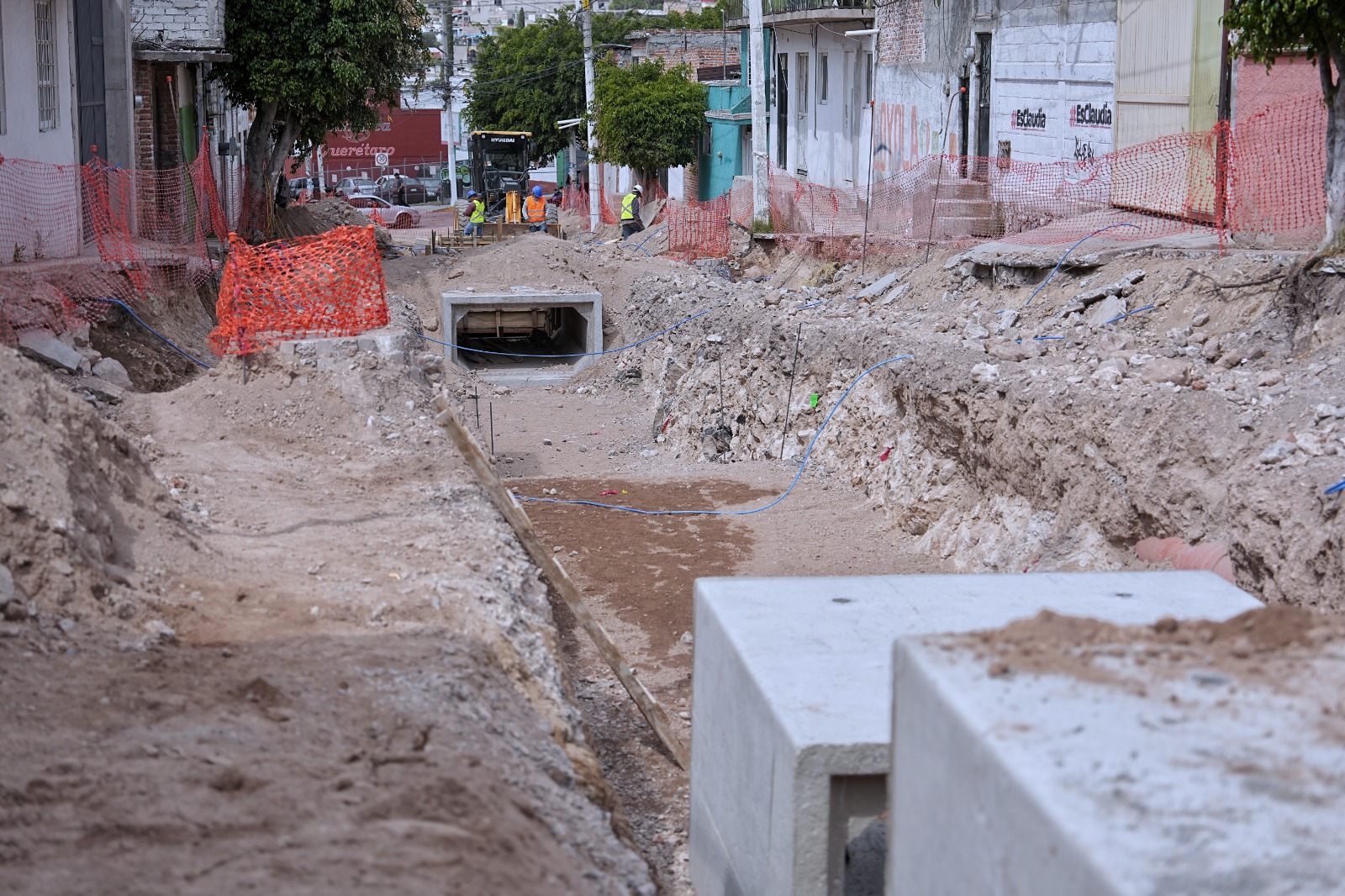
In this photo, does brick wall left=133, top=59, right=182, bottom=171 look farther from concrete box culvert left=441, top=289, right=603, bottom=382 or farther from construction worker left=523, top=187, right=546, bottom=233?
construction worker left=523, top=187, right=546, bottom=233

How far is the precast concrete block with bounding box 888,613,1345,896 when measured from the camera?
2.90 metres

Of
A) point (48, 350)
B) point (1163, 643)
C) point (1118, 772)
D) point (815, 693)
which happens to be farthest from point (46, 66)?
point (1118, 772)

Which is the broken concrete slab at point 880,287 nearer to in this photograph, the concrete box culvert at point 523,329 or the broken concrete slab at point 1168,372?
the concrete box culvert at point 523,329

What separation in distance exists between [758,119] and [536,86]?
26.4 meters

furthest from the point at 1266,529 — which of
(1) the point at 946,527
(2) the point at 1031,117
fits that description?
(2) the point at 1031,117

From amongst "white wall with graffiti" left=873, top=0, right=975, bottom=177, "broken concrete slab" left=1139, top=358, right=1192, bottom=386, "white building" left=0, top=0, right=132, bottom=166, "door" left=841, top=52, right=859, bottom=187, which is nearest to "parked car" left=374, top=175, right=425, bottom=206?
"door" left=841, top=52, right=859, bottom=187

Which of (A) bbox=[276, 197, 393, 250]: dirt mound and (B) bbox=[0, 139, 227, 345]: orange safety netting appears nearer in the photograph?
(B) bbox=[0, 139, 227, 345]: orange safety netting

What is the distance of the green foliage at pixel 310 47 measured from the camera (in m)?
21.6

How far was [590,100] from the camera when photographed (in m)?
34.2

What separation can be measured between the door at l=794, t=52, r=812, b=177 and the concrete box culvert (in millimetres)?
7097

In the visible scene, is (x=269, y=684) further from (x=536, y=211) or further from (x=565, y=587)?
(x=536, y=211)

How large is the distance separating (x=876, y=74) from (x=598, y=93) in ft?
50.3

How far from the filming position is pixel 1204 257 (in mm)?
12617

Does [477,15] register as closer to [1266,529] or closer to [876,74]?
[876,74]
